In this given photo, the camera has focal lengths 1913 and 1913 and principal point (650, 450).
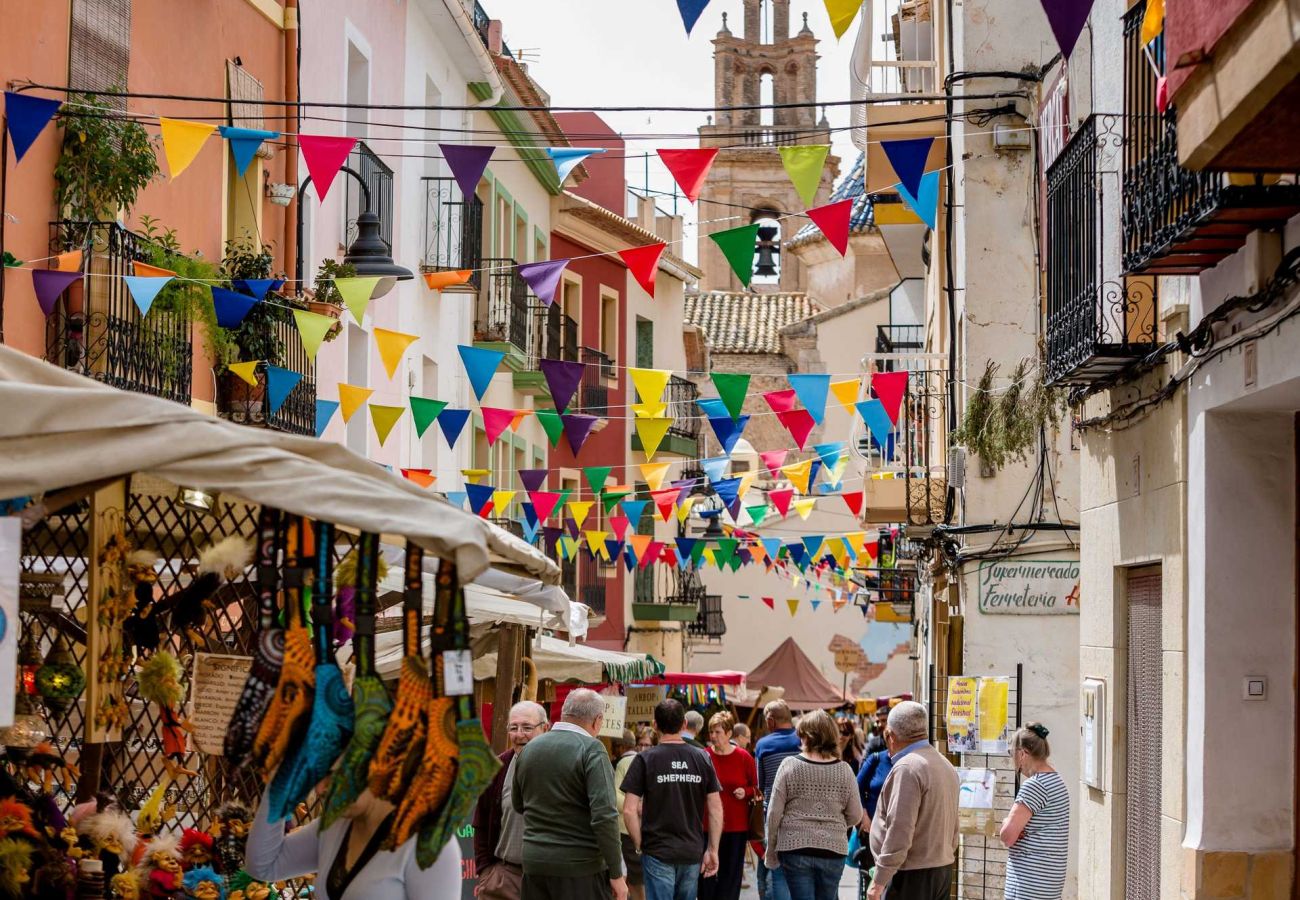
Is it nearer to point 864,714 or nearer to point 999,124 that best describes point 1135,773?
point 999,124

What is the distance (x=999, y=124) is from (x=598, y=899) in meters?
8.68

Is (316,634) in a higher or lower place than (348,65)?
lower

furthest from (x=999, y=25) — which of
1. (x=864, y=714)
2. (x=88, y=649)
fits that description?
(x=864, y=714)

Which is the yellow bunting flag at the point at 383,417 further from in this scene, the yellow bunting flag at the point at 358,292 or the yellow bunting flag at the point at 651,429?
the yellow bunting flag at the point at 358,292

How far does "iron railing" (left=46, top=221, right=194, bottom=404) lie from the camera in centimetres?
1251

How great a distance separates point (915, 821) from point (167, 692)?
4.53 m

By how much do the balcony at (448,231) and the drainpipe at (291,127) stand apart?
16.9ft

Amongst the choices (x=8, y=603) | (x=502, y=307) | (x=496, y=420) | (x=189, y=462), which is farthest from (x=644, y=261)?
(x=502, y=307)

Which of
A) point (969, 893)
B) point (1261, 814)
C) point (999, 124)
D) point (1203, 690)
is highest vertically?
point (999, 124)

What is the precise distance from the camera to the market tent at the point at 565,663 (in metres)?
15.4

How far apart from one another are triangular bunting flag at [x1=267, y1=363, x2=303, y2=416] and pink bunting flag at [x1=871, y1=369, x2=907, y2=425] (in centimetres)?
492

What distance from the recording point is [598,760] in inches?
374

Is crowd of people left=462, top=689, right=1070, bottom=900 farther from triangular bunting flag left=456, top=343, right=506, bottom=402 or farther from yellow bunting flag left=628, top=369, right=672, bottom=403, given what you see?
triangular bunting flag left=456, top=343, right=506, bottom=402

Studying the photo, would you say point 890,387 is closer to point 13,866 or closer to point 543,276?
point 543,276
